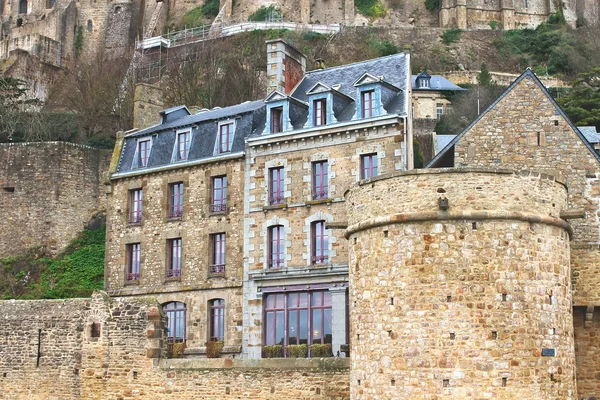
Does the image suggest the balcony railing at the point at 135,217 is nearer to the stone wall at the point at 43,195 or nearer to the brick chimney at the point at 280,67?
the brick chimney at the point at 280,67

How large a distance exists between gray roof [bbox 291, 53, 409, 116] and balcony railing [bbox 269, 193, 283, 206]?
9.36 feet

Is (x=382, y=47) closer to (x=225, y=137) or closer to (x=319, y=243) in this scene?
(x=225, y=137)

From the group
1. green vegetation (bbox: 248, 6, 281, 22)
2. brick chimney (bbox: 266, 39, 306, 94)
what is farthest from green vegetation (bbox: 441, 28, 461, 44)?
brick chimney (bbox: 266, 39, 306, 94)

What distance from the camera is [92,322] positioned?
18.8 meters

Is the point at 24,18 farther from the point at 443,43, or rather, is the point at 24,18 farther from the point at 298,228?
the point at 298,228

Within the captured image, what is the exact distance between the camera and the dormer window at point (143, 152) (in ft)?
92.0

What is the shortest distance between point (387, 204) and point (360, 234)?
76cm

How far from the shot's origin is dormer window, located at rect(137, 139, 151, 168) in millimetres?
28047

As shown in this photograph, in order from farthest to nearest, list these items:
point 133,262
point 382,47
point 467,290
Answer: point 382,47 < point 133,262 < point 467,290

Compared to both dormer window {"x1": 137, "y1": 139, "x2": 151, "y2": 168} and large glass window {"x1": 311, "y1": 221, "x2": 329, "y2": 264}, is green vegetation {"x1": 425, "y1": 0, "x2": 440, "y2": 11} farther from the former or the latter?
large glass window {"x1": 311, "y1": 221, "x2": 329, "y2": 264}

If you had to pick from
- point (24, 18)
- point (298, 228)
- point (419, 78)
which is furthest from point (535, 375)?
point (24, 18)

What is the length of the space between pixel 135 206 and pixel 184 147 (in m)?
2.25

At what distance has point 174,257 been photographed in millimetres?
26859

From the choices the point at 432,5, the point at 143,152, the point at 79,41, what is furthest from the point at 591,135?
the point at 79,41
